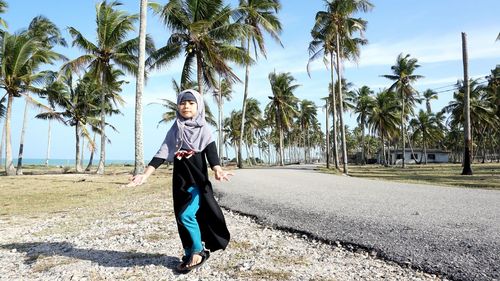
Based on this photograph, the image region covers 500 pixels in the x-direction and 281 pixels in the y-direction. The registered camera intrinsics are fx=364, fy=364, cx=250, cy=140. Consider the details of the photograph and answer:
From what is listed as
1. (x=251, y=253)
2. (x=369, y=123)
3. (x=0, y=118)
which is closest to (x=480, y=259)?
(x=251, y=253)

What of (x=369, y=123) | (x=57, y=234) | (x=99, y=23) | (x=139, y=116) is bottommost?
(x=57, y=234)

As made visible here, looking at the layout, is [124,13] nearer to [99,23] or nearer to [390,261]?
[99,23]

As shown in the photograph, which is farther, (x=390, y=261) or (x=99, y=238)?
(x=99, y=238)

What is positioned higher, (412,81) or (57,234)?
(412,81)

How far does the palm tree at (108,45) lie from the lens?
23062 mm

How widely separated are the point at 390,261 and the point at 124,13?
24.7 m

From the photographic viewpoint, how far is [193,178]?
3.72 m

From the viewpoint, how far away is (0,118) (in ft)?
88.3

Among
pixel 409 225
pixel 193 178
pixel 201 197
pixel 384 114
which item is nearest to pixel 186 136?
pixel 193 178

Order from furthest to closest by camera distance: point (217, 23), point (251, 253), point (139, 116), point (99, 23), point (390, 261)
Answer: point (99, 23), point (217, 23), point (139, 116), point (251, 253), point (390, 261)

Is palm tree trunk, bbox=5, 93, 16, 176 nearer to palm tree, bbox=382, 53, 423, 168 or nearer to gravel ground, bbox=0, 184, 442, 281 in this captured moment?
gravel ground, bbox=0, 184, 442, 281

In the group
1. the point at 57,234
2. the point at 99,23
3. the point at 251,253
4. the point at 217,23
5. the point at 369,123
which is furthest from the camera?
the point at 369,123

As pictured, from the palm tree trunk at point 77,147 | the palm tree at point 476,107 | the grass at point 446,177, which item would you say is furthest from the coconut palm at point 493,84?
the palm tree trunk at point 77,147

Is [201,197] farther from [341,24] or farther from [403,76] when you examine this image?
[403,76]
